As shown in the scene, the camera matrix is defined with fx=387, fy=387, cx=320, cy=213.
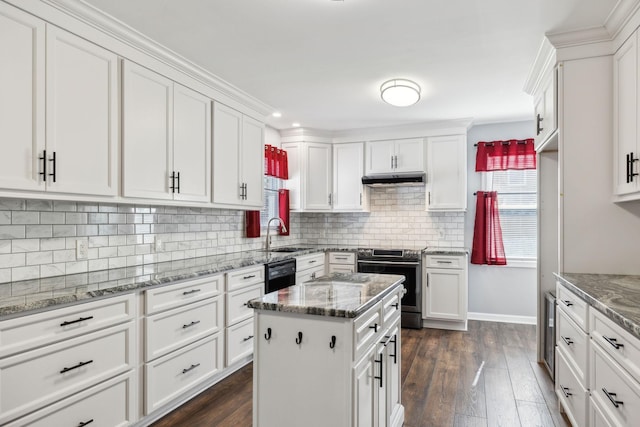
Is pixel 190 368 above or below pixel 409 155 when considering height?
below

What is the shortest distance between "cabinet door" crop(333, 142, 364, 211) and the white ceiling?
133 cm

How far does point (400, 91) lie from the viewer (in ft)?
11.0

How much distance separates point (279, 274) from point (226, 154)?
1.24 metres

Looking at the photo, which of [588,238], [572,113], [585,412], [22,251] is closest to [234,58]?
[22,251]

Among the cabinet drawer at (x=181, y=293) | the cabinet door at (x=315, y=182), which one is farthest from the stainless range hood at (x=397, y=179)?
the cabinet drawer at (x=181, y=293)

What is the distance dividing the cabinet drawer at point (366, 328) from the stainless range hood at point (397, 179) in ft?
9.96

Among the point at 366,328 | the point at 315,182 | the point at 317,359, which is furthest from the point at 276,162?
the point at 317,359

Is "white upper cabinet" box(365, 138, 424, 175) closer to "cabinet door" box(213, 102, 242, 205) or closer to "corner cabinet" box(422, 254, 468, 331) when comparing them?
"corner cabinet" box(422, 254, 468, 331)

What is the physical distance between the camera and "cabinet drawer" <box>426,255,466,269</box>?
4.48m

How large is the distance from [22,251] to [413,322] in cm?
382

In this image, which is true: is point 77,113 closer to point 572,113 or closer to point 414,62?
point 414,62

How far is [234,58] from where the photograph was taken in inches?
115

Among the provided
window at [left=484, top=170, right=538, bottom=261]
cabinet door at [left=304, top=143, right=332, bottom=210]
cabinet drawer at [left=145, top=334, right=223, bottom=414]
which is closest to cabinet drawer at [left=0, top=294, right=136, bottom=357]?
cabinet drawer at [left=145, top=334, right=223, bottom=414]

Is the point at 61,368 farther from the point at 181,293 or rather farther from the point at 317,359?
the point at 317,359
